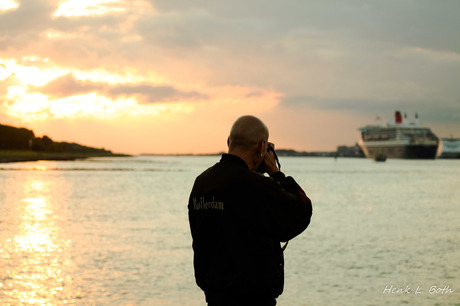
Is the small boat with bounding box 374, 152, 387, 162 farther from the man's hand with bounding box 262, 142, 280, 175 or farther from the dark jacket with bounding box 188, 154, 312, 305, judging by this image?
Answer: the dark jacket with bounding box 188, 154, 312, 305

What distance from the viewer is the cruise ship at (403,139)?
609 feet

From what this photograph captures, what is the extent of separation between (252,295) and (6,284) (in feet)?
35.1

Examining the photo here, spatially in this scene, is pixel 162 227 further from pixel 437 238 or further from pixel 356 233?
pixel 437 238

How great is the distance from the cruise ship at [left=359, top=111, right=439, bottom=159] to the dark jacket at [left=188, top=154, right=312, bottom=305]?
187 metres

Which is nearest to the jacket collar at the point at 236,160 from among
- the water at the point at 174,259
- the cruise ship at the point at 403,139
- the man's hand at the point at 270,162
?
the man's hand at the point at 270,162

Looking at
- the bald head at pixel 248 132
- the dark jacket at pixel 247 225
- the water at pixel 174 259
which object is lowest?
the water at pixel 174 259

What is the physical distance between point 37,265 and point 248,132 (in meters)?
13.3

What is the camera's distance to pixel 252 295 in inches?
153

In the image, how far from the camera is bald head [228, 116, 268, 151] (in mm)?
3943

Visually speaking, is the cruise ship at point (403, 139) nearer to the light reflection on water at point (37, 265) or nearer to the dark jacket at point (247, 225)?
the light reflection on water at point (37, 265)

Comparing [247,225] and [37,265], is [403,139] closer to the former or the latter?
[37,265]

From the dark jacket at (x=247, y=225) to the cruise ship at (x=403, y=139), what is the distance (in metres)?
187

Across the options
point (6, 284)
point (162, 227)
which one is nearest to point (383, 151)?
point (162, 227)

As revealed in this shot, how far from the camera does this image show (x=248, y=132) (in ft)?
13.0
